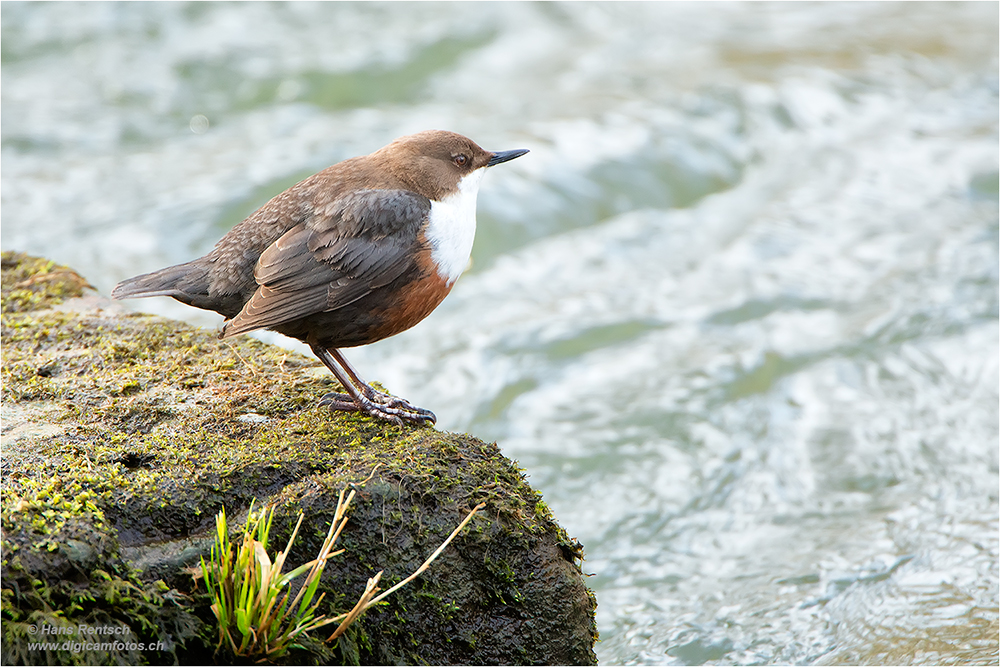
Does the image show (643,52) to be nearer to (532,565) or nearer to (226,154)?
(226,154)

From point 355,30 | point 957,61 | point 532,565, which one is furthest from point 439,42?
point 532,565

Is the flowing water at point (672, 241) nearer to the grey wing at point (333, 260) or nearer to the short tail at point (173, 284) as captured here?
the grey wing at point (333, 260)

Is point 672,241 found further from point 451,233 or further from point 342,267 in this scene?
point 342,267

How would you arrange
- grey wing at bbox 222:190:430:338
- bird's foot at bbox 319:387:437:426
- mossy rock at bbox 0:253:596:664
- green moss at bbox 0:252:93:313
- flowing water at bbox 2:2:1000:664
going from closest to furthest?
1. mossy rock at bbox 0:253:596:664
2. bird's foot at bbox 319:387:437:426
3. grey wing at bbox 222:190:430:338
4. green moss at bbox 0:252:93:313
5. flowing water at bbox 2:2:1000:664

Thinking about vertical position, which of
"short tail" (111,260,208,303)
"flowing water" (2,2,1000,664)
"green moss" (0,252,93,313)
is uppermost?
Result: "short tail" (111,260,208,303)

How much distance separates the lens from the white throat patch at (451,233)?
3.37 meters

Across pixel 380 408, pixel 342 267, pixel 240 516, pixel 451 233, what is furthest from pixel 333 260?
pixel 240 516

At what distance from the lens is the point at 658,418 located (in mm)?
6008

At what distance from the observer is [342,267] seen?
3.24 meters

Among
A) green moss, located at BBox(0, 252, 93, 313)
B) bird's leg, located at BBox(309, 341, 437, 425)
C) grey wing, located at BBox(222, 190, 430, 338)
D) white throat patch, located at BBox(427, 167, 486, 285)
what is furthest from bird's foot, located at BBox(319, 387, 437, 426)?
green moss, located at BBox(0, 252, 93, 313)

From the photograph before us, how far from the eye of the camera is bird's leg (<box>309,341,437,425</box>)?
308 cm

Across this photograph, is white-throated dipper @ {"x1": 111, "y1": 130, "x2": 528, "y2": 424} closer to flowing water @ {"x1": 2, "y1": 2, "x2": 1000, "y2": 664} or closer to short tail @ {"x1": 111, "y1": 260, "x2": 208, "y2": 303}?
short tail @ {"x1": 111, "y1": 260, "x2": 208, "y2": 303}

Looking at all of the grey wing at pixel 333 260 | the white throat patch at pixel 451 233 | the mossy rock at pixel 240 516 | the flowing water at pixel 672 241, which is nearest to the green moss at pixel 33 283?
the mossy rock at pixel 240 516

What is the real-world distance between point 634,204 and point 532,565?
601 centimetres
